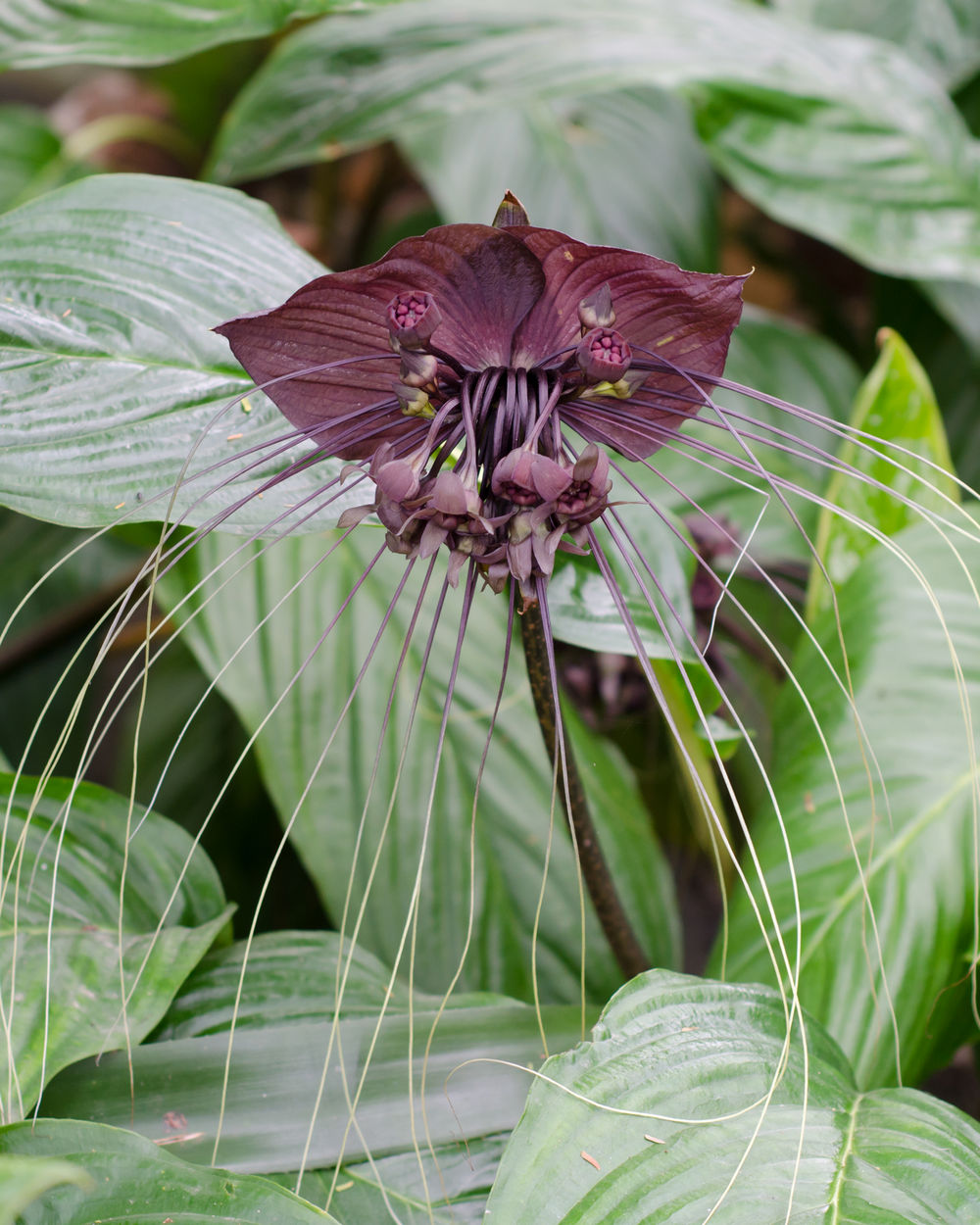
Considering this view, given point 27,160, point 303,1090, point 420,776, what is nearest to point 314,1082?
point 303,1090

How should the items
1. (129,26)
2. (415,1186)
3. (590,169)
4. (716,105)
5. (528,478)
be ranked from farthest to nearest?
(590,169) → (716,105) → (129,26) → (415,1186) → (528,478)

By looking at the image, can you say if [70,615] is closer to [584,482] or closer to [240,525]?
[240,525]

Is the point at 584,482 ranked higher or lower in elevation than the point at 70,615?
higher

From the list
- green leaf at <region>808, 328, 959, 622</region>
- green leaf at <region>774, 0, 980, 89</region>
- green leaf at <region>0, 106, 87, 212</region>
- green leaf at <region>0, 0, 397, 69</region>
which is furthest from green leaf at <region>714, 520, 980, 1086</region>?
green leaf at <region>0, 106, 87, 212</region>

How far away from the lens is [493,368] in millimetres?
370

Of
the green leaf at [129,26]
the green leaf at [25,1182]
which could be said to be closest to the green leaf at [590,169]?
the green leaf at [129,26]

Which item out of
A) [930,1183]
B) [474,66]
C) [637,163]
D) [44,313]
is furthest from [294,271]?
[637,163]

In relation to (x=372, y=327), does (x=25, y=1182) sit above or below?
below

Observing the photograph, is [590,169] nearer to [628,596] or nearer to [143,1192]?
[628,596]

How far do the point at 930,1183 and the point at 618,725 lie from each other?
40 cm

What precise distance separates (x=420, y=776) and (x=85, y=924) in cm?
22

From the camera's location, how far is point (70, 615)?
38.8 inches

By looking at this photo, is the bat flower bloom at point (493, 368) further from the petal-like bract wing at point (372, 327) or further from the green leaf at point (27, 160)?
the green leaf at point (27, 160)

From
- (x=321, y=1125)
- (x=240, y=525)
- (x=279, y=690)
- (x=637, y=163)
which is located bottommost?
(x=321, y=1125)
